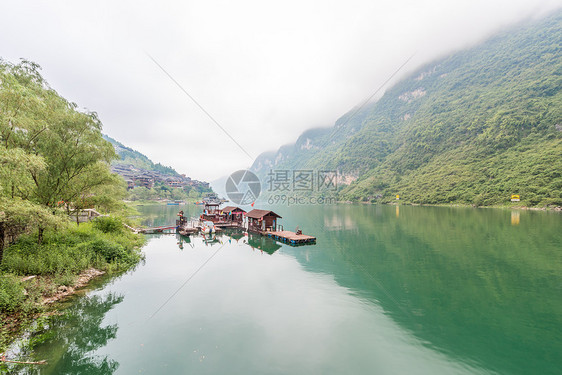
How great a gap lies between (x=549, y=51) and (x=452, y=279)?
684 ft

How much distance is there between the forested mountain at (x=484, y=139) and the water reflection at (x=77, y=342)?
316 feet

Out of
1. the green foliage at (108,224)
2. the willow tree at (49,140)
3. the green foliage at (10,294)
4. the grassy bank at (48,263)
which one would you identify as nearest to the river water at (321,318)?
the grassy bank at (48,263)

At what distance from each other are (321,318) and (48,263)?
642 inches

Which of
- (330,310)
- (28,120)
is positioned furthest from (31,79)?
(330,310)

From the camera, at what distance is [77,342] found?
376 inches

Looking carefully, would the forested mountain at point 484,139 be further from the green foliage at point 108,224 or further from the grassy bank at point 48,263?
the green foliage at point 108,224

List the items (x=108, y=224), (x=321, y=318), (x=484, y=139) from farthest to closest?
(x=484, y=139)
(x=108, y=224)
(x=321, y=318)

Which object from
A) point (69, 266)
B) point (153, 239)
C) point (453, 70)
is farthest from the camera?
point (453, 70)

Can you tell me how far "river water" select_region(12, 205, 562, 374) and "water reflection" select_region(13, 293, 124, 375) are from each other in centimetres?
6

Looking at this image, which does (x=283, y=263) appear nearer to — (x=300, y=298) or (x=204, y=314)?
(x=300, y=298)

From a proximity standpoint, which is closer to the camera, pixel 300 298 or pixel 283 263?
pixel 300 298

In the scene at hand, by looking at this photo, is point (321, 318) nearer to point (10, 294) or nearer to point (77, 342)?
point (77, 342)

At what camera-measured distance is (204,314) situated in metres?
12.4
